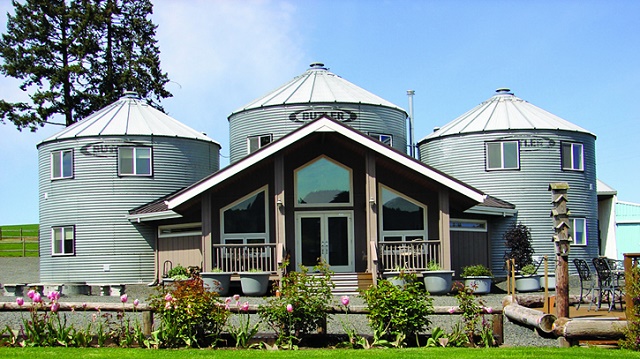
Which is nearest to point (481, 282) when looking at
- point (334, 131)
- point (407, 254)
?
point (407, 254)

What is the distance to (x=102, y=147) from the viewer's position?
31.0 metres

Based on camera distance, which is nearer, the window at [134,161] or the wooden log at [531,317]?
the wooden log at [531,317]

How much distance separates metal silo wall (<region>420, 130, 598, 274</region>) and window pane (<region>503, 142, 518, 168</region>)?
0.19 meters

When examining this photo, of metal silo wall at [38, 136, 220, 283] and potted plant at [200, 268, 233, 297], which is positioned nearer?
potted plant at [200, 268, 233, 297]

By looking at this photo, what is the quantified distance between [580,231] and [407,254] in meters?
9.32

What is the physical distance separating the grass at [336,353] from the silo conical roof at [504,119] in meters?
18.6

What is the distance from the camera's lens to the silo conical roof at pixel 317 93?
109 feet

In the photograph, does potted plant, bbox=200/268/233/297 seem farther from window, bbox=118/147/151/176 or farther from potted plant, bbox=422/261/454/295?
window, bbox=118/147/151/176

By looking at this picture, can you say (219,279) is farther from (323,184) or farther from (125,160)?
(125,160)

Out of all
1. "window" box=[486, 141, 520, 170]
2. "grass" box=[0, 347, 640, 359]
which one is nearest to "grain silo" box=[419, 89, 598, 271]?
"window" box=[486, 141, 520, 170]

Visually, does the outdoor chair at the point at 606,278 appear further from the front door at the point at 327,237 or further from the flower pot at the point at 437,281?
the front door at the point at 327,237

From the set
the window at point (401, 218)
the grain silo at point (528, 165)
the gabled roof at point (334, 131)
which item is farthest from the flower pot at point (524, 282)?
the gabled roof at point (334, 131)

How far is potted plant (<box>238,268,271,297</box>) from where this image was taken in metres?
24.0

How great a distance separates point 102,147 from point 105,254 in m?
3.84
